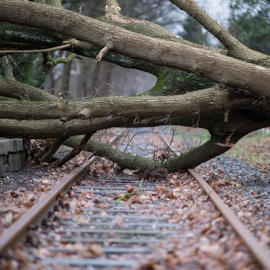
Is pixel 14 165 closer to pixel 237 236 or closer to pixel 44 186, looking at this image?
pixel 44 186

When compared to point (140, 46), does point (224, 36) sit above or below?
above

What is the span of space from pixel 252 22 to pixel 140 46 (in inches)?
829

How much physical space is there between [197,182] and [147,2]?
2908cm

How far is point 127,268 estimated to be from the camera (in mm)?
4160

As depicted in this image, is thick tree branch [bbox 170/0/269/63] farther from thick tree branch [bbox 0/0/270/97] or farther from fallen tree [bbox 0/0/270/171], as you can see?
thick tree branch [bbox 0/0/270/97]

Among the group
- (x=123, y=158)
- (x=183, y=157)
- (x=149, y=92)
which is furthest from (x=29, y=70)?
(x=183, y=157)

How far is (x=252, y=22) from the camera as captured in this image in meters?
27.7

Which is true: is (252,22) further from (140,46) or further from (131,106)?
(140,46)

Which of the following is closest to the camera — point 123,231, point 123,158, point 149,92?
point 123,231

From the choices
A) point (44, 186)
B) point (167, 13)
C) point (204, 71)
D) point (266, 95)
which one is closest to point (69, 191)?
point (44, 186)

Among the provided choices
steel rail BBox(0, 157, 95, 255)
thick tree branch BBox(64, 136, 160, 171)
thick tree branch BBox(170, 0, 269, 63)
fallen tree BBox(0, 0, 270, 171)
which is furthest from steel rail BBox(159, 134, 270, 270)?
thick tree branch BBox(64, 136, 160, 171)

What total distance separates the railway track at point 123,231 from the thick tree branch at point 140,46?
1.82 meters

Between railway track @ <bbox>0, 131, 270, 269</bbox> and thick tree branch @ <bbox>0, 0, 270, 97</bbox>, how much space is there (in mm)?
1822

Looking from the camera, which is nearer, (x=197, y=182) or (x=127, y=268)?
(x=127, y=268)
